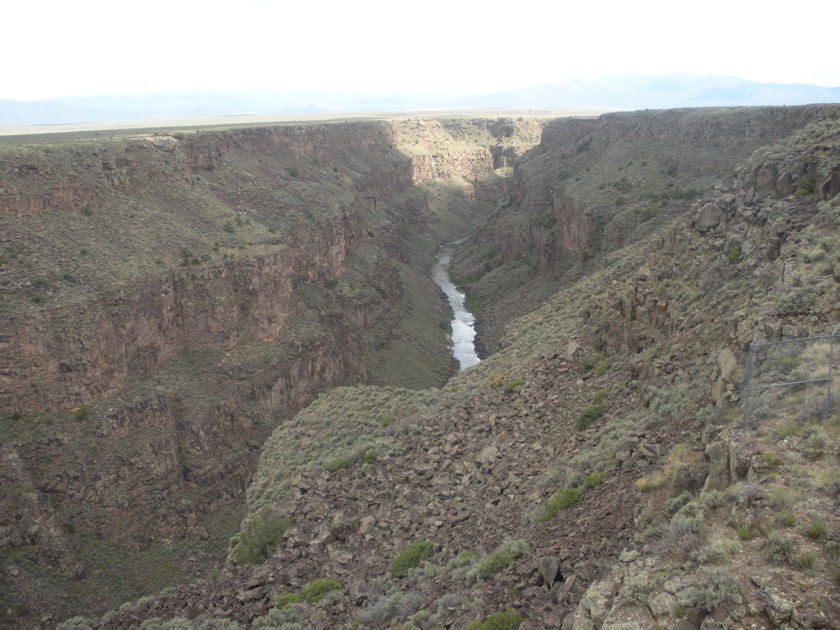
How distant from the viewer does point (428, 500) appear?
68.9ft

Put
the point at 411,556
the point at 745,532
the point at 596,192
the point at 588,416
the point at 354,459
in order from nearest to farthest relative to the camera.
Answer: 1. the point at 745,532
2. the point at 411,556
3. the point at 588,416
4. the point at 354,459
5. the point at 596,192

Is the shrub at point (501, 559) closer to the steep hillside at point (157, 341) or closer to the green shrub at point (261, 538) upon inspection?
the green shrub at point (261, 538)

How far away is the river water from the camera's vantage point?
7006cm

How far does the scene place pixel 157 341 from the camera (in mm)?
48031

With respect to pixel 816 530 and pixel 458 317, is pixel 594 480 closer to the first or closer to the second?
pixel 816 530

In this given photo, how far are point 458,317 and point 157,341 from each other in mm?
41702

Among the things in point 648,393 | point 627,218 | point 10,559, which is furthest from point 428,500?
point 627,218

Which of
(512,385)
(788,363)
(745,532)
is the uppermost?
(788,363)

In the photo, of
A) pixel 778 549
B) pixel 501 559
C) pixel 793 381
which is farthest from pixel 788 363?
pixel 501 559

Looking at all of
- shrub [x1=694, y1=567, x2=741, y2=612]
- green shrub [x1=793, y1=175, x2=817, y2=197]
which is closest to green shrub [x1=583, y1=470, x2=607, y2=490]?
shrub [x1=694, y1=567, x2=741, y2=612]

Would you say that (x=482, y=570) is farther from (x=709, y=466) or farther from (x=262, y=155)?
(x=262, y=155)

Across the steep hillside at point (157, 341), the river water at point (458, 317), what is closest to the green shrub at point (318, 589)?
the steep hillside at point (157, 341)

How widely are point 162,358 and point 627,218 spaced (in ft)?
133

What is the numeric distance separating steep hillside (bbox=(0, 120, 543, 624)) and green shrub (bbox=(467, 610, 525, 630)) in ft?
95.5
